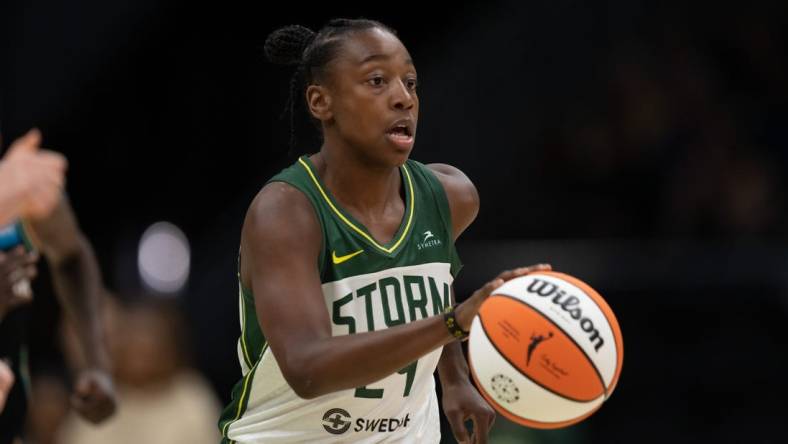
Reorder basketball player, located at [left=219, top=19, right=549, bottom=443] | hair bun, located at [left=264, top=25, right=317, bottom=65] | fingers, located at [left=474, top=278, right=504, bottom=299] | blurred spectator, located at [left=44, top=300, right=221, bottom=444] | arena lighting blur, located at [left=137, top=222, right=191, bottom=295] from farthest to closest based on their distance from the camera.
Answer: arena lighting blur, located at [left=137, top=222, right=191, bottom=295]
blurred spectator, located at [left=44, top=300, right=221, bottom=444]
hair bun, located at [left=264, top=25, right=317, bottom=65]
basketball player, located at [left=219, top=19, right=549, bottom=443]
fingers, located at [left=474, top=278, right=504, bottom=299]

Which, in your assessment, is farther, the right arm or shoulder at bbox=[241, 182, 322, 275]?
shoulder at bbox=[241, 182, 322, 275]

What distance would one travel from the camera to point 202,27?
410 inches

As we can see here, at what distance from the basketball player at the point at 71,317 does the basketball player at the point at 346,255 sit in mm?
1285

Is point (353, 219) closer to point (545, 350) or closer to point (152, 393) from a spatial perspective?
point (545, 350)

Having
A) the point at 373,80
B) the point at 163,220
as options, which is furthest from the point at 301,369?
the point at 163,220

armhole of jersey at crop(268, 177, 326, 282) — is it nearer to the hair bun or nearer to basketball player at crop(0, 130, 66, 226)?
the hair bun

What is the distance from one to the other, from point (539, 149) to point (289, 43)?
17.6 feet

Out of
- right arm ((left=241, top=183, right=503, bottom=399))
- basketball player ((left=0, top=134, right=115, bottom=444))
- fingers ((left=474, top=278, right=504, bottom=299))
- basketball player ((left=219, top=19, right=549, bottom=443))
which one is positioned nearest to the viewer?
fingers ((left=474, top=278, right=504, bottom=299))

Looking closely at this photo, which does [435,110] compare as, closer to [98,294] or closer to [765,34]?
[765,34]

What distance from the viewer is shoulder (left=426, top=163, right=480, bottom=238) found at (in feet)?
15.1

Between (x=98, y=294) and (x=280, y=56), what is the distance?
6.45 feet

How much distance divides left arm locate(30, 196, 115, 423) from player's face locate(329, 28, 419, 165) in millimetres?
1947

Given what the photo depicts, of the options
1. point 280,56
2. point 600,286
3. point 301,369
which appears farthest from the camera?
point 600,286

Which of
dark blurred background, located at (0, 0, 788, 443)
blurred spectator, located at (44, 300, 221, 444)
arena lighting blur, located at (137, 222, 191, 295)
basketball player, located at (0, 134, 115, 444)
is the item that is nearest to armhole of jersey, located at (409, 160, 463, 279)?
basketball player, located at (0, 134, 115, 444)
